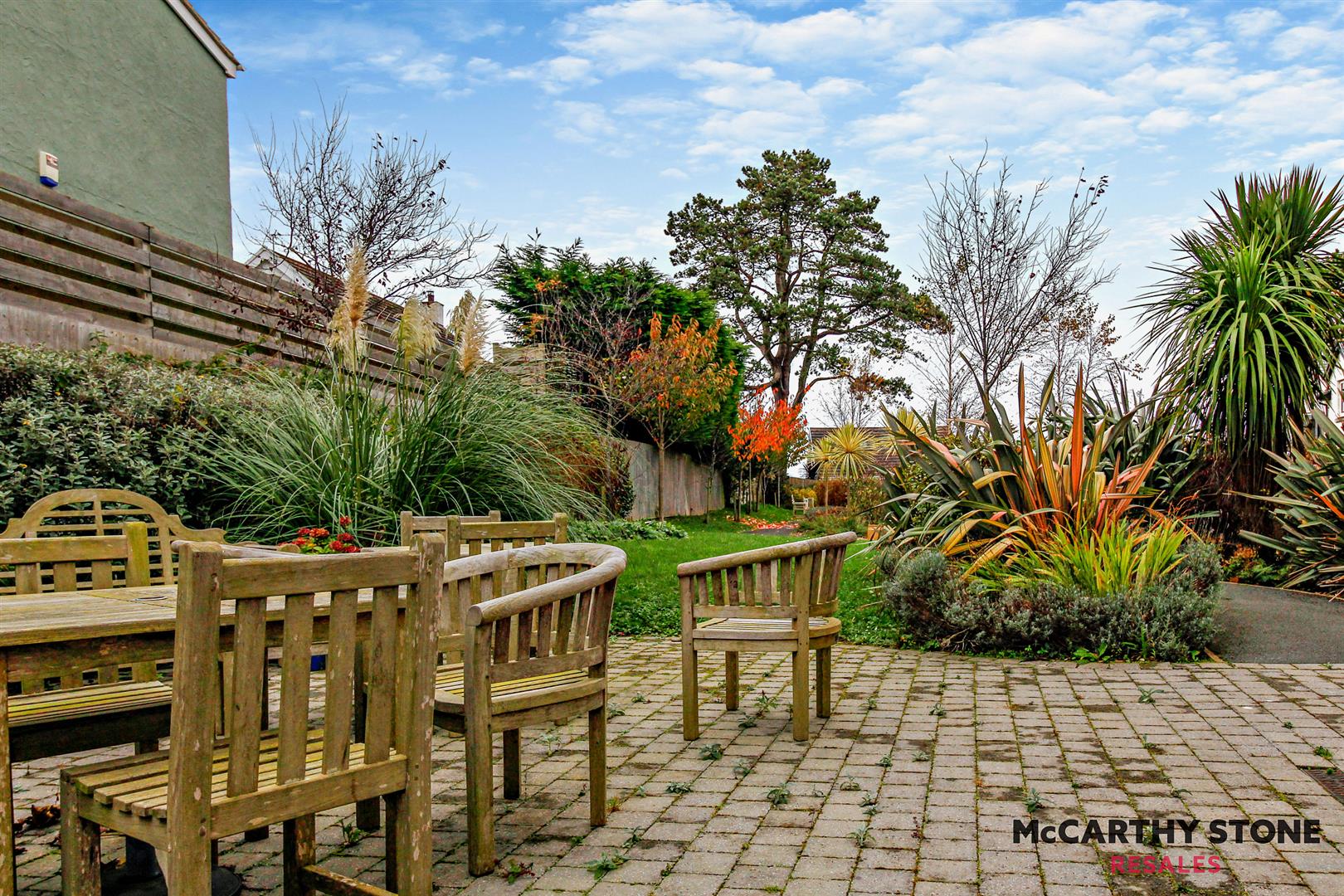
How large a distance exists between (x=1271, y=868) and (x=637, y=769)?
7.18 feet

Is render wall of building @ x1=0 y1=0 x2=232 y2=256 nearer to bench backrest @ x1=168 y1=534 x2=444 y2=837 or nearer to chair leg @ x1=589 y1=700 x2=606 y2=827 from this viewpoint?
chair leg @ x1=589 y1=700 x2=606 y2=827

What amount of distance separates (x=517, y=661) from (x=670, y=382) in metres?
13.6

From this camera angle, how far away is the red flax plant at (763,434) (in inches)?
835

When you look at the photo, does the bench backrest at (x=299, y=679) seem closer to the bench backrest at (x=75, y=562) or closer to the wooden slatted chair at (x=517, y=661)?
the wooden slatted chair at (x=517, y=661)

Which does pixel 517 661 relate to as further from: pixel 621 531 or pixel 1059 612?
pixel 621 531

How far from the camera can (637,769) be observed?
392 centimetres

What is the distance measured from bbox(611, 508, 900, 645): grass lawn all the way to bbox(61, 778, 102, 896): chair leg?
4355mm

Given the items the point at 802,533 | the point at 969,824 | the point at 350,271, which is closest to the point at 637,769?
the point at 969,824

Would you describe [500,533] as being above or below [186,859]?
above

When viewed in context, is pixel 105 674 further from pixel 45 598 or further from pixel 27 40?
pixel 27 40

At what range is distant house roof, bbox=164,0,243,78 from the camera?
14875 millimetres

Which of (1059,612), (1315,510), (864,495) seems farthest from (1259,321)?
(864,495)

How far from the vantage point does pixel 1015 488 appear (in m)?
7.46

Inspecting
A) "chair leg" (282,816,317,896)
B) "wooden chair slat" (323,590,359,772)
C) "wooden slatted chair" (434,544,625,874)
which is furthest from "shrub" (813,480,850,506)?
"wooden chair slat" (323,590,359,772)
